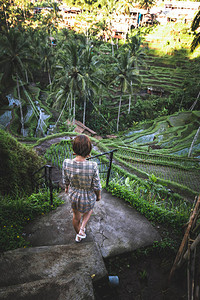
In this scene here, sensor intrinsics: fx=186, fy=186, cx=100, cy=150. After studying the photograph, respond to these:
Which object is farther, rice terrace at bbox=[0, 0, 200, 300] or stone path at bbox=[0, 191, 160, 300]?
rice terrace at bbox=[0, 0, 200, 300]

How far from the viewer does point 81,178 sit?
2.23 m

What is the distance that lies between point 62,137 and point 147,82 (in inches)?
896

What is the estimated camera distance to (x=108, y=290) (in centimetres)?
200

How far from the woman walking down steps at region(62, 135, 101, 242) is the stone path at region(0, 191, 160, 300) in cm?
37

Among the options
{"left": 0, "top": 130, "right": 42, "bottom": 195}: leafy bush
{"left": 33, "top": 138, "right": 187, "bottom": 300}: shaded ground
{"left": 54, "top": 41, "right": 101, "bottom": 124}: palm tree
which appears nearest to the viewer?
{"left": 33, "top": 138, "right": 187, "bottom": 300}: shaded ground

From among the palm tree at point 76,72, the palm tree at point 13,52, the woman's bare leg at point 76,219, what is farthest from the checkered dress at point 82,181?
the palm tree at point 13,52

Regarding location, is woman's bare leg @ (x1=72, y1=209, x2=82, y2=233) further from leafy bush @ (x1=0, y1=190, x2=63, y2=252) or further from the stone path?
leafy bush @ (x1=0, y1=190, x2=63, y2=252)

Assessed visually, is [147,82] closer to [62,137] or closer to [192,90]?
[192,90]

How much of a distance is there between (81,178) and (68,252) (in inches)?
34.9

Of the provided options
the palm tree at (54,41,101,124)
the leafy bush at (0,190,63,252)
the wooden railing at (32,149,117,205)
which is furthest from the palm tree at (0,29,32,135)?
the leafy bush at (0,190,63,252)

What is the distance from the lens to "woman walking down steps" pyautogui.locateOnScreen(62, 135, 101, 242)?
213cm

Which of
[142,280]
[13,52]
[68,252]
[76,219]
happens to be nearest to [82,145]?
[76,219]

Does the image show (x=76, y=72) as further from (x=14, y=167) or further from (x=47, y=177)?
(x=14, y=167)

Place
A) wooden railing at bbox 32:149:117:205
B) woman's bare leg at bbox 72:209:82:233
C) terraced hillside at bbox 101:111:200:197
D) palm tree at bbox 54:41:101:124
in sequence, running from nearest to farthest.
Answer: woman's bare leg at bbox 72:209:82:233
wooden railing at bbox 32:149:117:205
terraced hillside at bbox 101:111:200:197
palm tree at bbox 54:41:101:124
